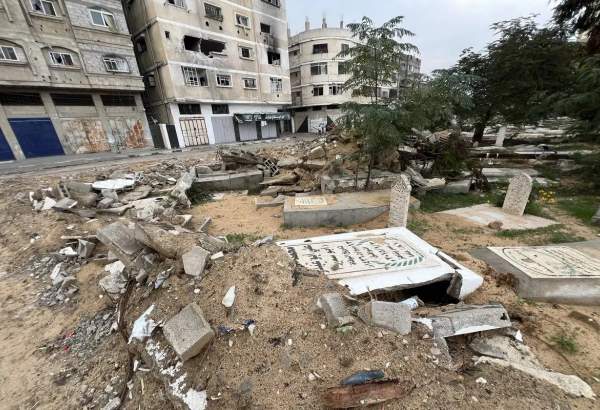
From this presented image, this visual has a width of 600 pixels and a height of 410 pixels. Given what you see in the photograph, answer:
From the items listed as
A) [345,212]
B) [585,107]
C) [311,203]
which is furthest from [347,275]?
[585,107]

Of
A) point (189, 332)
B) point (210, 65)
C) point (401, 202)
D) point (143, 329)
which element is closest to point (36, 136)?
point (210, 65)

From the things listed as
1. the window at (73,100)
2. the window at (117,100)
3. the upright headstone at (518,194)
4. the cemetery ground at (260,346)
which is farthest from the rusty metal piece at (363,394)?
the window at (117,100)

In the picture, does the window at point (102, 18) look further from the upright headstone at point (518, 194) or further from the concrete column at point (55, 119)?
the upright headstone at point (518, 194)

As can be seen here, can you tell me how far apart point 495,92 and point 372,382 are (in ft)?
53.3

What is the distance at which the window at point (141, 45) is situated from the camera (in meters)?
18.0

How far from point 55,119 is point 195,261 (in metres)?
19.2

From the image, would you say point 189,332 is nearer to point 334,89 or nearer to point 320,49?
point 334,89

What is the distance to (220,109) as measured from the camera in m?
20.8

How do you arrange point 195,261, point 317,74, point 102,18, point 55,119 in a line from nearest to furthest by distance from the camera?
point 195,261 → point 55,119 → point 102,18 → point 317,74

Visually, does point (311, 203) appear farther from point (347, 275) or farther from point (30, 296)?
point (30, 296)

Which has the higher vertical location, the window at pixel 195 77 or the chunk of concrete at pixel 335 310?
the window at pixel 195 77

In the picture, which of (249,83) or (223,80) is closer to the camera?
(223,80)

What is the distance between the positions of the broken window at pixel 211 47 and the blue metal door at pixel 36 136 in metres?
11.6

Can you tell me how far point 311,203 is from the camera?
652 centimetres
